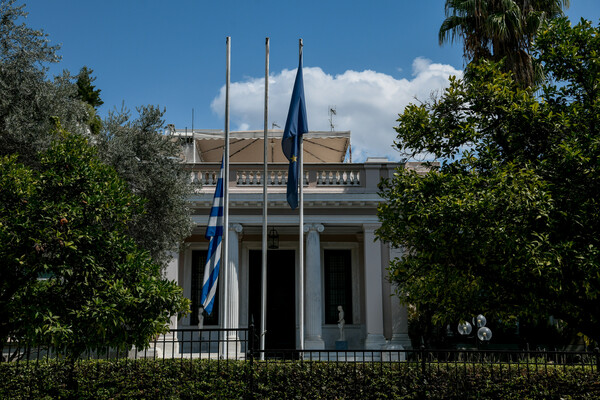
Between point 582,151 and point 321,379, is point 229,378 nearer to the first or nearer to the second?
point 321,379

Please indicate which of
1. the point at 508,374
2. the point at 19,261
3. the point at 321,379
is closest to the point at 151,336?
the point at 19,261

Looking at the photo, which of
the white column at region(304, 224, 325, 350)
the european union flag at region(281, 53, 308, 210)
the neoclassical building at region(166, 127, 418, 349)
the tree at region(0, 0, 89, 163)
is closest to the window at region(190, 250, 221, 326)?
the neoclassical building at region(166, 127, 418, 349)


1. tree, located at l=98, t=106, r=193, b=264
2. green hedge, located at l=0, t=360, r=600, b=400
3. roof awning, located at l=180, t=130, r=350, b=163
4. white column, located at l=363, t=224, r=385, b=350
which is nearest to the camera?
green hedge, located at l=0, t=360, r=600, b=400

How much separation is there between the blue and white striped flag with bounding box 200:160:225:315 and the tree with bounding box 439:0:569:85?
8011 millimetres

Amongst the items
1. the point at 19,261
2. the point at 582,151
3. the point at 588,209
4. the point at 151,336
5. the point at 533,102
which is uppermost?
the point at 533,102

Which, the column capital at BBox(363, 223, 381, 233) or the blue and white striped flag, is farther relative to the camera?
the column capital at BBox(363, 223, 381, 233)

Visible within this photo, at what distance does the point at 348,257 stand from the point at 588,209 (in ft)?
46.6

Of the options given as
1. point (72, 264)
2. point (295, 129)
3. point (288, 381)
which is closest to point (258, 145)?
point (295, 129)

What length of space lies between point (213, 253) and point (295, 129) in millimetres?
4041

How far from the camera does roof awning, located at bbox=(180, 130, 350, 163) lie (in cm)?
2219

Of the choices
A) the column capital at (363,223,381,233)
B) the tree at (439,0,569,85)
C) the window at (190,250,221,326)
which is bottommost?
the window at (190,250,221,326)

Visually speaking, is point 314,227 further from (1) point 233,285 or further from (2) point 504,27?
(2) point 504,27

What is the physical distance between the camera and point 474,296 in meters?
9.90

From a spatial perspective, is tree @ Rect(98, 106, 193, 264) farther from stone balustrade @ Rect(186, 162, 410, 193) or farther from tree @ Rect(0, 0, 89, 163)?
stone balustrade @ Rect(186, 162, 410, 193)
